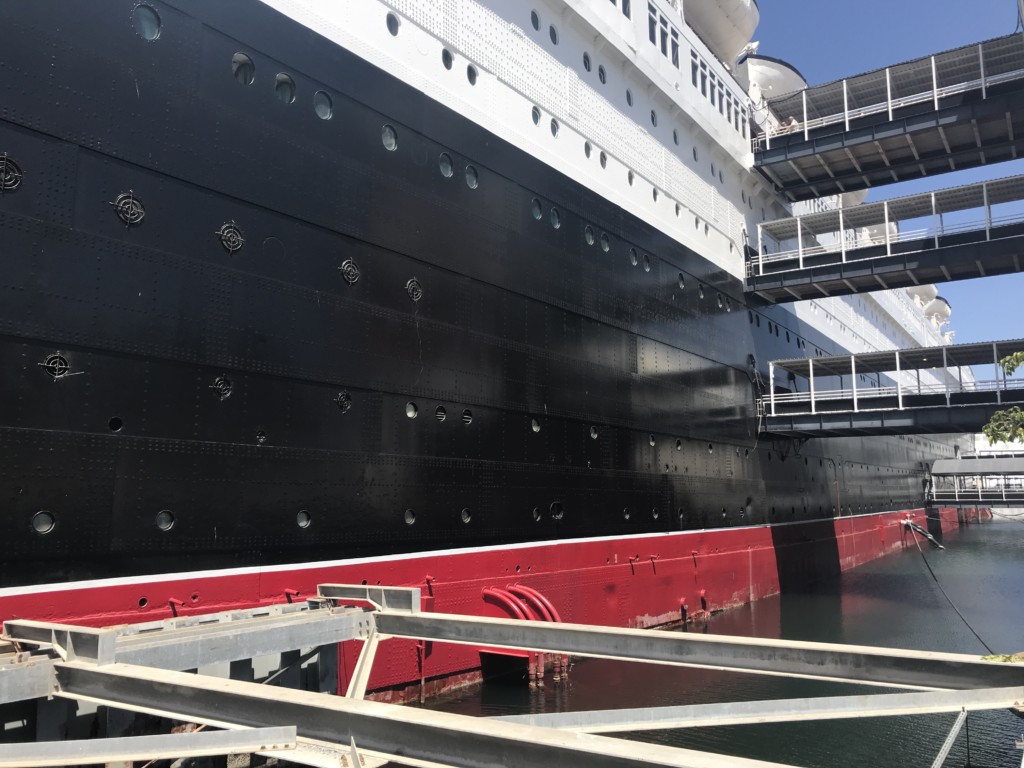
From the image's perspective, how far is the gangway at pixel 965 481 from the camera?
40.4m

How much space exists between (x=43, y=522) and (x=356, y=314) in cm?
399

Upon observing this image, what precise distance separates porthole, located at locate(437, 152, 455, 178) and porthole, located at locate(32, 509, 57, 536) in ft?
21.5

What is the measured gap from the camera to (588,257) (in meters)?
13.5

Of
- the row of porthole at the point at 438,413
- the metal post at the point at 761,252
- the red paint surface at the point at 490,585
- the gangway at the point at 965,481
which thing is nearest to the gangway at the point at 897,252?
the metal post at the point at 761,252

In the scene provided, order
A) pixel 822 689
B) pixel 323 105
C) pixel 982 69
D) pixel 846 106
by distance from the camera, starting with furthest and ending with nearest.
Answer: pixel 846 106 < pixel 982 69 < pixel 822 689 < pixel 323 105

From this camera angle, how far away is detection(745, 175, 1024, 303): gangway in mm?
17484

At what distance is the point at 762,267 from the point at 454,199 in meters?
13.2

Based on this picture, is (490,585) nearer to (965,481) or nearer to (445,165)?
(445,165)

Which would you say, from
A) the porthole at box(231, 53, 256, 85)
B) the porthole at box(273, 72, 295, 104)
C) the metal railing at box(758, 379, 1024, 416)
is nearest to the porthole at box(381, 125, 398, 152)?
the porthole at box(273, 72, 295, 104)

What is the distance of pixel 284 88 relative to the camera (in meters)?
8.54

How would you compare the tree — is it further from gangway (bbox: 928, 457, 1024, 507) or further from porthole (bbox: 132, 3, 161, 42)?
gangway (bbox: 928, 457, 1024, 507)

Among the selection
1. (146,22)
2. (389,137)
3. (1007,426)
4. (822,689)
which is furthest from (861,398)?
(146,22)

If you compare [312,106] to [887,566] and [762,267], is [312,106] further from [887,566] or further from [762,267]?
[887,566]

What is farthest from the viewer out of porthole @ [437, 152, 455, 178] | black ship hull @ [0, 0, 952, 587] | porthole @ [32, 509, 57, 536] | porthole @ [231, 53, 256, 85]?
porthole @ [437, 152, 455, 178]
